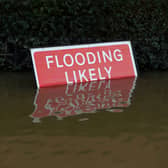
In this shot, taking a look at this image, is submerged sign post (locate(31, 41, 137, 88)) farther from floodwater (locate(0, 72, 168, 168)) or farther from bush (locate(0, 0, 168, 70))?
bush (locate(0, 0, 168, 70))

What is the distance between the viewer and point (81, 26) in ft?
23.2

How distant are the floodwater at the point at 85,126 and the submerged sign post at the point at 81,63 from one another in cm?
20

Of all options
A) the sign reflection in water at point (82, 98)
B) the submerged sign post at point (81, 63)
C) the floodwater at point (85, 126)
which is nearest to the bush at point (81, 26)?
the submerged sign post at point (81, 63)

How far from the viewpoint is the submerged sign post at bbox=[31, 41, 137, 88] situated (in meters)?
5.76

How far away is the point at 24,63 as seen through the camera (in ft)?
23.1

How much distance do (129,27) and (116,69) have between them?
4.52 ft

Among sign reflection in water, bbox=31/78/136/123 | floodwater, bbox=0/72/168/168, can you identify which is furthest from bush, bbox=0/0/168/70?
sign reflection in water, bbox=31/78/136/123

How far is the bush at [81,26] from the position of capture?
686 centimetres

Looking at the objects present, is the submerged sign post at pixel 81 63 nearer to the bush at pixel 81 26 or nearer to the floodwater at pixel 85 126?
the floodwater at pixel 85 126

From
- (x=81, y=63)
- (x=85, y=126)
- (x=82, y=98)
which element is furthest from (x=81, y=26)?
(x=85, y=126)

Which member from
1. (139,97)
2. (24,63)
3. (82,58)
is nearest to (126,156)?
(139,97)

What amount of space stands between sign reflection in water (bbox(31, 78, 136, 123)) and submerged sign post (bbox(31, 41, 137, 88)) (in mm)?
136

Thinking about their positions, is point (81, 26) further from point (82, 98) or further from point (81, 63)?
point (82, 98)

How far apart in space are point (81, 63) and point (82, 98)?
A: 1.06 m
